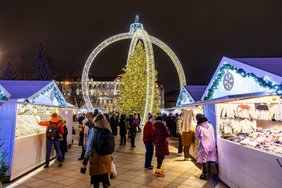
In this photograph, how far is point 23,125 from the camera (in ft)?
24.3

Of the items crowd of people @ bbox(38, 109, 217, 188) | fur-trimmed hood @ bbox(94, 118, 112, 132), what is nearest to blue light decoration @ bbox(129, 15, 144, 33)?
crowd of people @ bbox(38, 109, 217, 188)

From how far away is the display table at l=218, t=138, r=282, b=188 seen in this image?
408 centimetres

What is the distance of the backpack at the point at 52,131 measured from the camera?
802cm

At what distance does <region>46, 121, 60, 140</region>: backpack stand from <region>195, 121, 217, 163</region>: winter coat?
502cm

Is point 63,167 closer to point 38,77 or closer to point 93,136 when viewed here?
point 93,136

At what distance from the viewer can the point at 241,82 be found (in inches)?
260

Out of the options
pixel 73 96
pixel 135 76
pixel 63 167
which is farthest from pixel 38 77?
pixel 63 167

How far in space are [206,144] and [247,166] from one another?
1763 millimetres

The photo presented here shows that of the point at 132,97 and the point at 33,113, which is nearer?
the point at 33,113

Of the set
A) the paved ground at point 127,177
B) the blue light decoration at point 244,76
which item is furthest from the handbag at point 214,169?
the blue light decoration at point 244,76

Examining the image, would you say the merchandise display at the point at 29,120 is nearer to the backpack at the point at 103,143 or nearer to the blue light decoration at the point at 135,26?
the backpack at the point at 103,143

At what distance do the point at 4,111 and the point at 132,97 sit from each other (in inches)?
1043

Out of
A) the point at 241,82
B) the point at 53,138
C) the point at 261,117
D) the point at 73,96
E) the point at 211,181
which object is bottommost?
the point at 211,181

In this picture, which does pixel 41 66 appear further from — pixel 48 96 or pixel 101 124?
pixel 101 124
